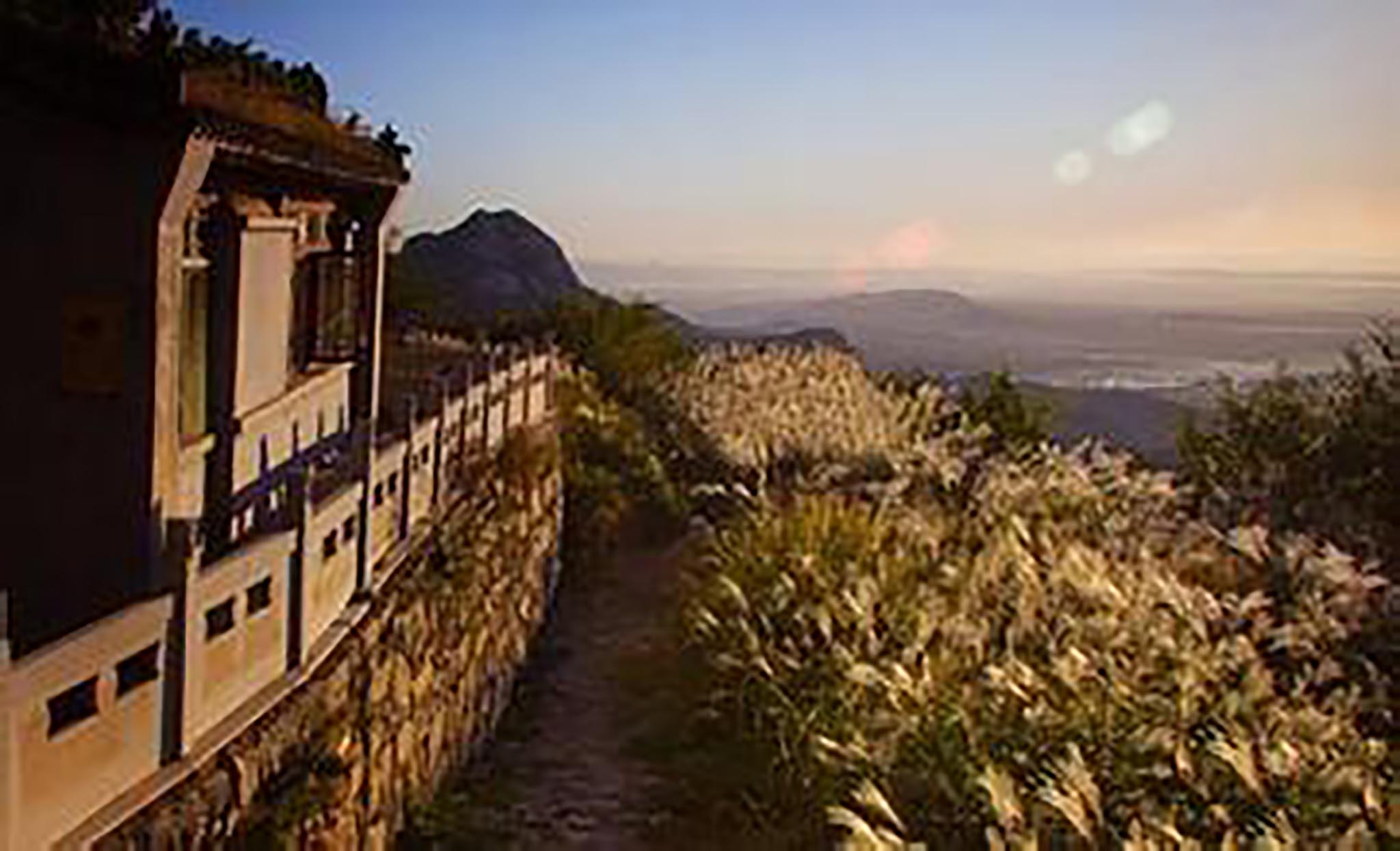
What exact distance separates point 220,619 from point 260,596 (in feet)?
1.14

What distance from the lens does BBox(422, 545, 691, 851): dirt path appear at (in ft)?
28.6

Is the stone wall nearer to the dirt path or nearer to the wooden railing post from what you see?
the dirt path

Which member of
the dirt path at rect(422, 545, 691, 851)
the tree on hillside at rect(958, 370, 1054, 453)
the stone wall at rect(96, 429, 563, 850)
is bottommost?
the dirt path at rect(422, 545, 691, 851)

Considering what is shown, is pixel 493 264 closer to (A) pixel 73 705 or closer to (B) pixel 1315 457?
(B) pixel 1315 457

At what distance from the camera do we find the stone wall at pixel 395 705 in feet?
18.0

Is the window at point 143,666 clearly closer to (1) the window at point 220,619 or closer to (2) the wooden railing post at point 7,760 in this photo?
(1) the window at point 220,619

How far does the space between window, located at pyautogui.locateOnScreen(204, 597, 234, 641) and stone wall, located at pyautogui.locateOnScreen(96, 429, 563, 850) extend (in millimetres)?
415

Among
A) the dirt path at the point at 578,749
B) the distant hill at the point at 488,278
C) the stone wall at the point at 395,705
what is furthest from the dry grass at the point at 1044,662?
the distant hill at the point at 488,278

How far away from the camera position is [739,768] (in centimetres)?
890

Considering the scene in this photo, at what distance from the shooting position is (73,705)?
529 cm

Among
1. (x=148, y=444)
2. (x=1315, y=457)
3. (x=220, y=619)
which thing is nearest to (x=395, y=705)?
(x=220, y=619)

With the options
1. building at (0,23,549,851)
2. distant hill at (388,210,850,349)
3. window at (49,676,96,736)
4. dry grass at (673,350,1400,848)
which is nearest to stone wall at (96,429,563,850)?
building at (0,23,549,851)

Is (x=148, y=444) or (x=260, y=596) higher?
(x=148, y=444)

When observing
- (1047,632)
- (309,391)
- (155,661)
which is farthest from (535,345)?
(155,661)
